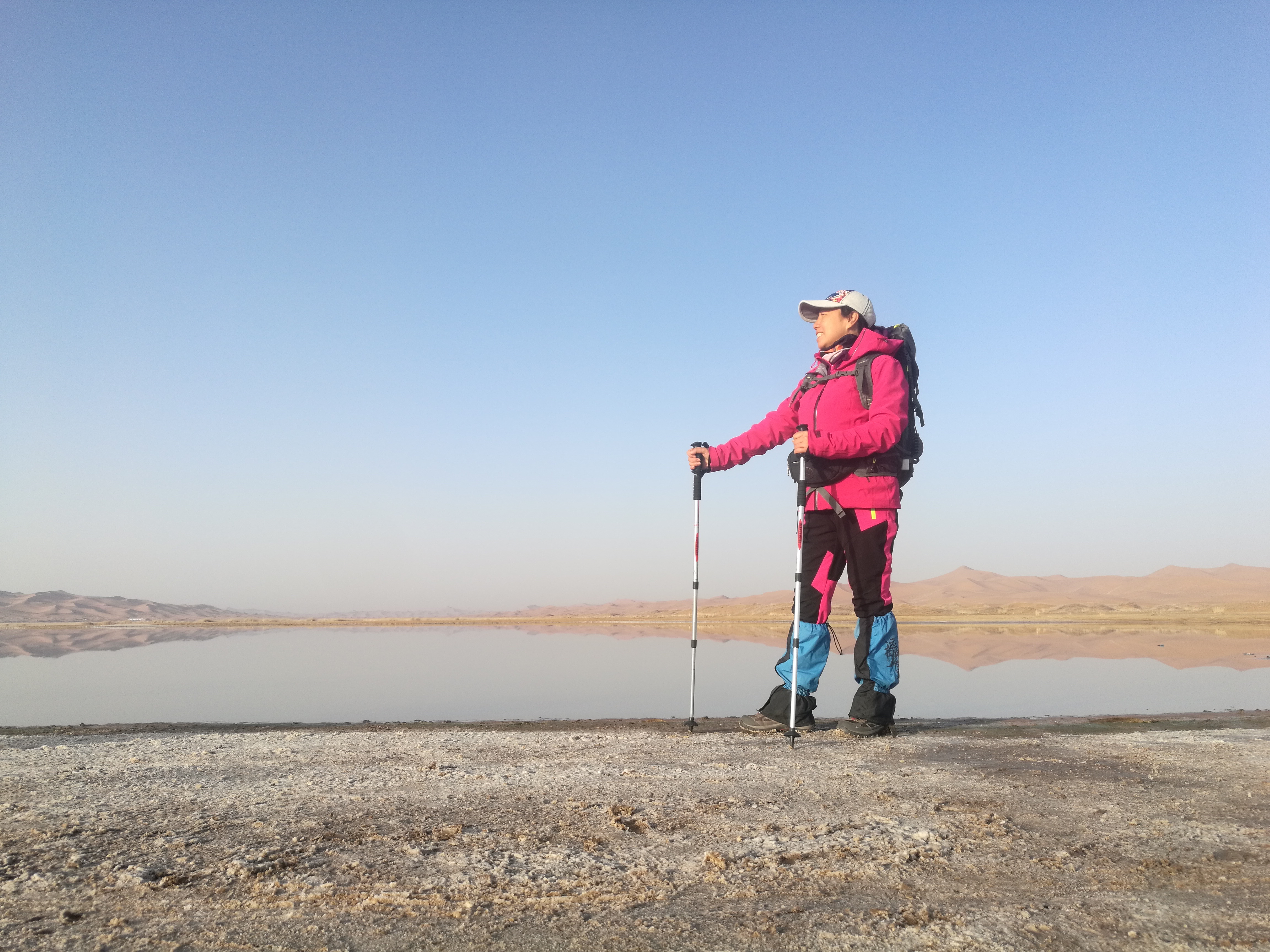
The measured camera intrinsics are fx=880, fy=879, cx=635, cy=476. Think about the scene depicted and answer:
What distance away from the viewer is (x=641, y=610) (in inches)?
1155

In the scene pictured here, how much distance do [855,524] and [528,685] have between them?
4.61 metres

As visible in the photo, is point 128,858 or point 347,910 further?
point 128,858

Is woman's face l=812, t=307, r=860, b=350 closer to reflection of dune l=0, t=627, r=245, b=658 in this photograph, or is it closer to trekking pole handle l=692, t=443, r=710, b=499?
trekking pole handle l=692, t=443, r=710, b=499

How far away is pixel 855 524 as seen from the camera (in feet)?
17.6

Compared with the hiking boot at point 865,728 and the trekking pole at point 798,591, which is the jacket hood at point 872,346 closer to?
the trekking pole at point 798,591

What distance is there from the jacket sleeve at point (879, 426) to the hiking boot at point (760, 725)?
5.22 ft

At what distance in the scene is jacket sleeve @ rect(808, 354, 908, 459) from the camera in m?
5.17

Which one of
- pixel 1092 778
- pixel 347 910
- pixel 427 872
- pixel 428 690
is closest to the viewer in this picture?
pixel 347 910

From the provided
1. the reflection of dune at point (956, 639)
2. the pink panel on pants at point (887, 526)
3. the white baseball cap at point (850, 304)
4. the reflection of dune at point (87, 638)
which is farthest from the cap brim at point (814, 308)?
the reflection of dune at point (87, 638)

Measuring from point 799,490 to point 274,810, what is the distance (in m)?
3.30

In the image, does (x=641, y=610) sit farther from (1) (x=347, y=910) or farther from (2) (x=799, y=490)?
(1) (x=347, y=910)

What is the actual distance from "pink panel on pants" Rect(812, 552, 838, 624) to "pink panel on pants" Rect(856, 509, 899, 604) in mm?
315

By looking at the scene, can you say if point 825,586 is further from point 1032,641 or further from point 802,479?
point 1032,641

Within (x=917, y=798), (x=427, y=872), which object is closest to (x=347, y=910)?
(x=427, y=872)
